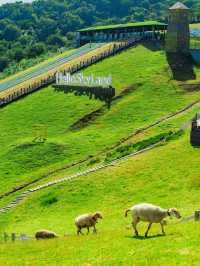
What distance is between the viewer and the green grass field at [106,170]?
30656 millimetres

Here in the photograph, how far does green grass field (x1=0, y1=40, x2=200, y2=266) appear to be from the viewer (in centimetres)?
3066

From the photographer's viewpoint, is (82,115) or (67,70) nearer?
(82,115)

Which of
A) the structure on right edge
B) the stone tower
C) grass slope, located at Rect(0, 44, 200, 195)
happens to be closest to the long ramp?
grass slope, located at Rect(0, 44, 200, 195)

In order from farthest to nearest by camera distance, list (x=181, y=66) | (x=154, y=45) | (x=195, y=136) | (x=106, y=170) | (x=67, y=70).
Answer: (x=154, y=45) → (x=67, y=70) → (x=181, y=66) → (x=106, y=170) → (x=195, y=136)

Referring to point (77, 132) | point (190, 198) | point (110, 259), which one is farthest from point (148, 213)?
point (77, 132)

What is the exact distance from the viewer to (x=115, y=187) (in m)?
55.8

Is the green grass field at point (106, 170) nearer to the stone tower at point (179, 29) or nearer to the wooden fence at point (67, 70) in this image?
the wooden fence at point (67, 70)

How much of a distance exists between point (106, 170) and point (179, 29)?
5073 cm

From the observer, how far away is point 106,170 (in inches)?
2406

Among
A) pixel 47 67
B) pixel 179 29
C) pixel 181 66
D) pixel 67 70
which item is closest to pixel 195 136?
pixel 181 66

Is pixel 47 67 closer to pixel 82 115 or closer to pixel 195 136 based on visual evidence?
pixel 82 115

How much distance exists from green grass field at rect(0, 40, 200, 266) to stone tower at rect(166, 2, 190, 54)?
3.00 m

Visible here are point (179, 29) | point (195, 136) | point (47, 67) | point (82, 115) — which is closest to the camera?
point (195, 136)

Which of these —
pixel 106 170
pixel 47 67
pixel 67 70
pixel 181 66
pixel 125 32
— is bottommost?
pixel 47 67
